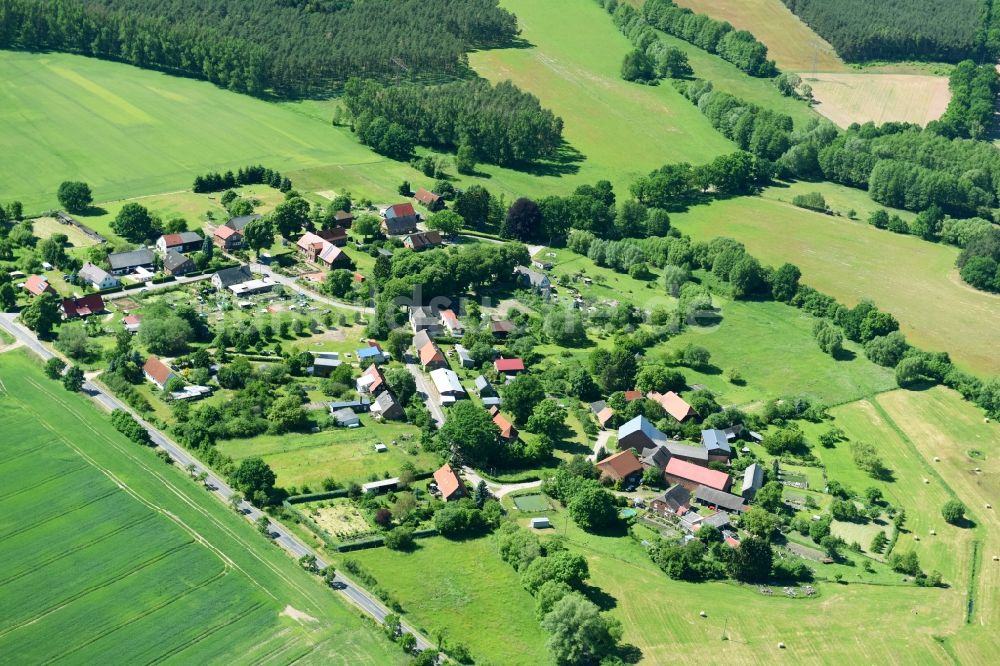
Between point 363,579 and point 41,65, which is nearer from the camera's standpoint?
point 363,579

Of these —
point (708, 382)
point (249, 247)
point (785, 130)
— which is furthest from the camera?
point (785, 130)

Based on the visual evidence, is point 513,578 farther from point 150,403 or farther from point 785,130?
point 785,130

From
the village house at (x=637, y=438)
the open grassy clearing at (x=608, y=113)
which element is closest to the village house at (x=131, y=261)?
the open grassy clearing at (x=608, y=113)

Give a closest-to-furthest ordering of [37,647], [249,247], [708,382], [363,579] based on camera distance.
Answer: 1. [37,647]
2. [363,579]
3. [708,382]
4. [249,247]

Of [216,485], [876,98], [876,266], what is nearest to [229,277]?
[216,485]

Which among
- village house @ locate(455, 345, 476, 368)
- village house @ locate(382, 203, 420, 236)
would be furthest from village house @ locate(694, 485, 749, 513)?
village house @ locate(382, 203, 420, 236)

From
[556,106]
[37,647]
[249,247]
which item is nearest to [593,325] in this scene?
[249,247]
